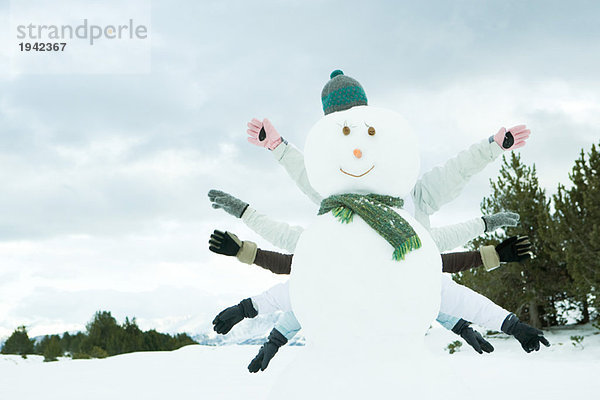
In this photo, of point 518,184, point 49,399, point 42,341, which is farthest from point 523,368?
point 42,341

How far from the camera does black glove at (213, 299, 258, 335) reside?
106 inches

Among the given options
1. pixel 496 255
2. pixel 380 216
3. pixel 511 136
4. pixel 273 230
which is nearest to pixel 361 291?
pixel 380 216

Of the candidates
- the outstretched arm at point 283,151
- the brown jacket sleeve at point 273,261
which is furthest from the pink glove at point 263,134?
the brown jacket sleeve at point 273,261

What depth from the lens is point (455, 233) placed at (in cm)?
299

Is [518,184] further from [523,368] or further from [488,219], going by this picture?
[488,219]

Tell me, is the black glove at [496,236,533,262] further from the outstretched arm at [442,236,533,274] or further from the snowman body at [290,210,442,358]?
the snowman body at [290,210,442,358]

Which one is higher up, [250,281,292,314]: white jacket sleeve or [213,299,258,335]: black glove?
[250,281,292,314]: white jacket sleeve

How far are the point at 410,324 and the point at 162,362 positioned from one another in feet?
18.6

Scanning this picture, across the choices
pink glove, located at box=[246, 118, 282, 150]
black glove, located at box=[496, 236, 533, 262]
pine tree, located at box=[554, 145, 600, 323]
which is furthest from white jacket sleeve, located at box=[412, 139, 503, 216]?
pine tree, located at box=[554, 145, 600, 323]

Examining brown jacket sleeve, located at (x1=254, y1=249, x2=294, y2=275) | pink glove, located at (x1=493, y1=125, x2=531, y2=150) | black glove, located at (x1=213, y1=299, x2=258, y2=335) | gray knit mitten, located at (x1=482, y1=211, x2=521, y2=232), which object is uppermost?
pink glove, located at (x1=493, y1=125, x2=531, y2=150)

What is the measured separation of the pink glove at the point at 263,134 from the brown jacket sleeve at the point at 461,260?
1217 mm

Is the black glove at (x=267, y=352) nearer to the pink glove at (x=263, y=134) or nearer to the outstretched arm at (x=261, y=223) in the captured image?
the outstretched arm at (x=261, y=223)

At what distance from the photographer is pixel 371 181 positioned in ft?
8.16

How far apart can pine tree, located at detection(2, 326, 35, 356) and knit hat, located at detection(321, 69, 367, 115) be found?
34.4 ft
